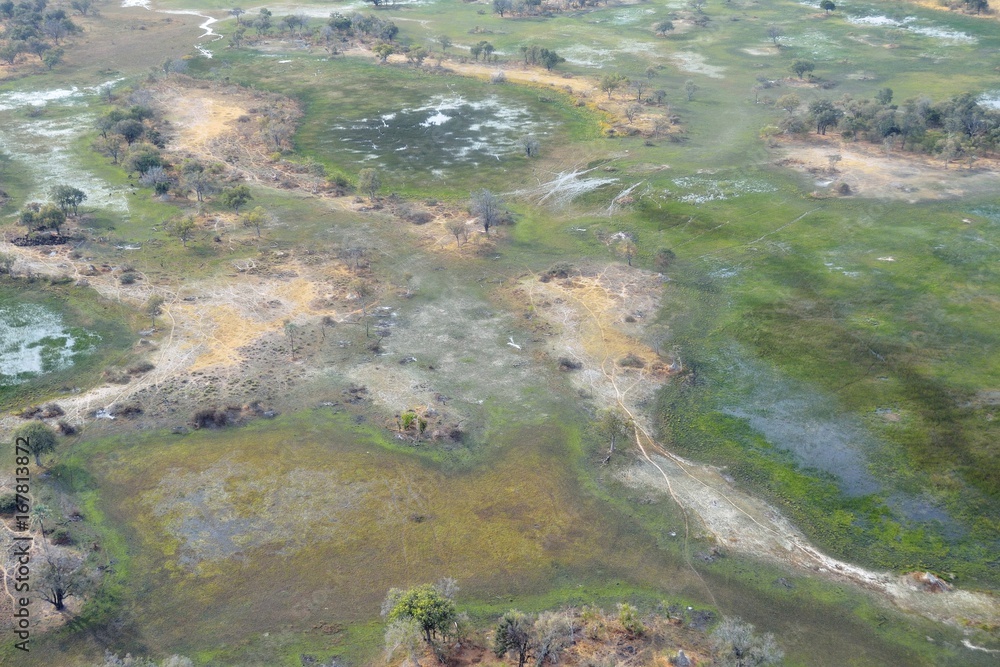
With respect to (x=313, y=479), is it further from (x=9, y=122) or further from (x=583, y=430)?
(x=9, y=122)

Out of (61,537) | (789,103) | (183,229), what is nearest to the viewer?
(61,537)

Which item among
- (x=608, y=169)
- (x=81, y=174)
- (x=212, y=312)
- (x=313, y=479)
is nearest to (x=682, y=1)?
(x=608, y=169)

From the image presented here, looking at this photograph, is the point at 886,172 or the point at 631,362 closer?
the point at 631,362

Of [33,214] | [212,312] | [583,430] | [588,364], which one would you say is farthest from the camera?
[33,214]

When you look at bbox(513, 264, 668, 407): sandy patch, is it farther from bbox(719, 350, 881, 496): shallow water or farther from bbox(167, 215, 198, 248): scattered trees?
bbox(167, 215, 198, 248): scattered trees

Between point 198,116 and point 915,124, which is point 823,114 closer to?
point 915,124

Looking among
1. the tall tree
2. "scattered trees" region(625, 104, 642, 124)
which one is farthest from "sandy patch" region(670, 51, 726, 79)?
the tall tree

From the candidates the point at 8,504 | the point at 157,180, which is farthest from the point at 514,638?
the point at 157,180
